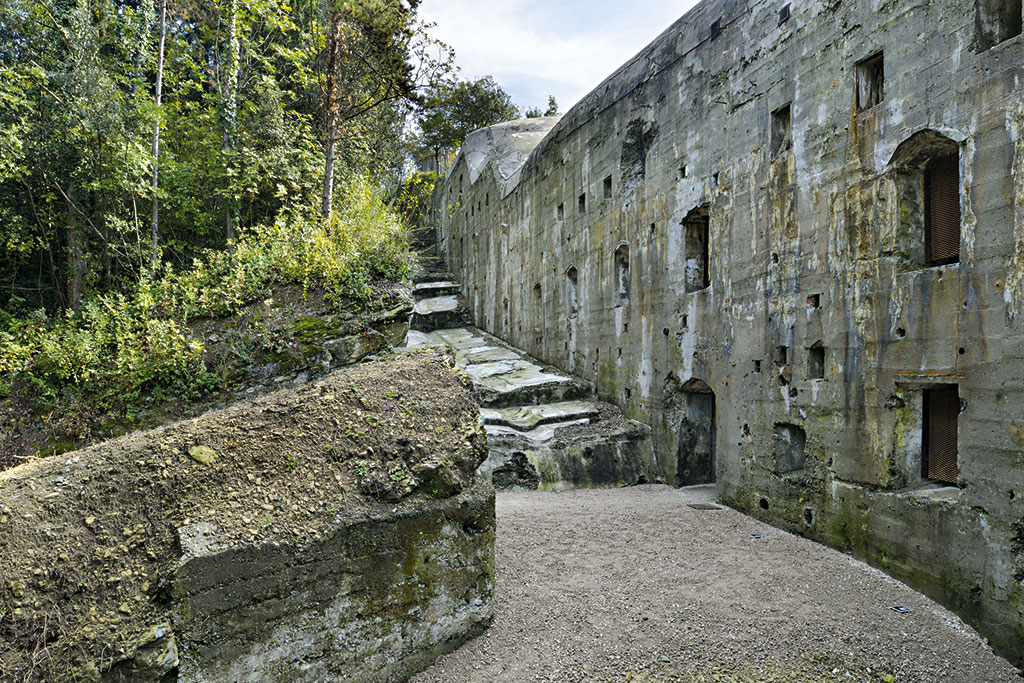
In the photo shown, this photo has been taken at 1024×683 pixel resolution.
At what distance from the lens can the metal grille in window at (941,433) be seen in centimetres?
516

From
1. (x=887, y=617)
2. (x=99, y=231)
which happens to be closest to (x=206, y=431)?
(x=887, y=617)

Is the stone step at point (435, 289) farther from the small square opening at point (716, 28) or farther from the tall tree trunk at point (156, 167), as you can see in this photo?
the small square opening at point (716, 28)

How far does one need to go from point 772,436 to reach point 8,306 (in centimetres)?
1279

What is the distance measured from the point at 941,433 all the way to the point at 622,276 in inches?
235

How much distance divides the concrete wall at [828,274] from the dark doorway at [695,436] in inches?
1.4

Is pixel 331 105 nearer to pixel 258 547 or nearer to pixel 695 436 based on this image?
pixel 695 436

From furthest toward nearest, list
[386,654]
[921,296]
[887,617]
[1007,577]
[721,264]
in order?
[721,264]
[921,296]
[887,617]
[1007,577]
[386,654]

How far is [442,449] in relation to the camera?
173 inches

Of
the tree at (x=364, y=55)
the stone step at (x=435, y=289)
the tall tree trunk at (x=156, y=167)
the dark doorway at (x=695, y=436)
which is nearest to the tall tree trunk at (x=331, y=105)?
the tree at (x=364, y=55)

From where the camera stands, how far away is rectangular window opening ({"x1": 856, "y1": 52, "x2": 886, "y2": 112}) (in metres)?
5.84

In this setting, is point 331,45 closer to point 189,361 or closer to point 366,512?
point 189,361

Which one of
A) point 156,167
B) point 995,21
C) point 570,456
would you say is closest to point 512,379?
point 570,456

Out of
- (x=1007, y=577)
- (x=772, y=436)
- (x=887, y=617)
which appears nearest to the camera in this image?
(x=1007, y=577)

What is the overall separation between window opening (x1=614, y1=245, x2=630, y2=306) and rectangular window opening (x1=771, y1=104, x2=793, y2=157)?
357cm
